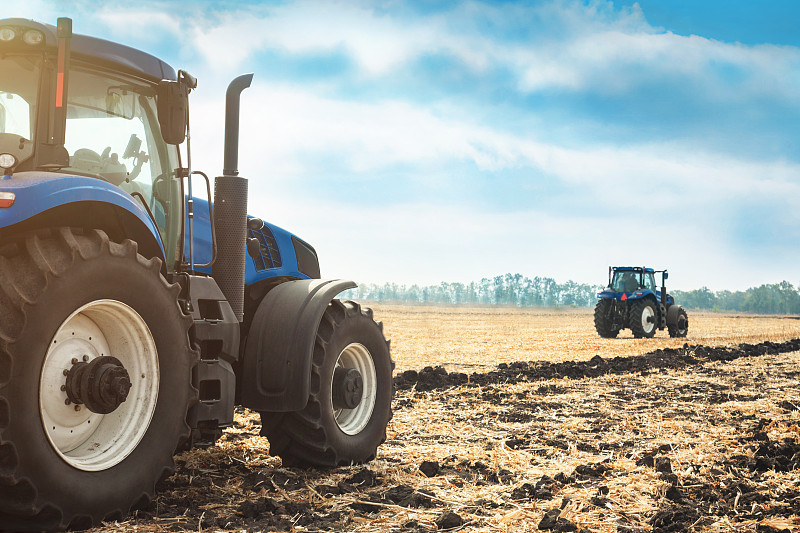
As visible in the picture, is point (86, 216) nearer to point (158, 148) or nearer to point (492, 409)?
point (158, 148)

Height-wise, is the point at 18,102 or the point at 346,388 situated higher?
the point at 18,102

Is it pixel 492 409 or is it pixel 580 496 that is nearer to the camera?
pixel 580 496

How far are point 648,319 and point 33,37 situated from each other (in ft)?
75.1

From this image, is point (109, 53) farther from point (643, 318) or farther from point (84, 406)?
point (643, 318)

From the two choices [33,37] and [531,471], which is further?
Result: [531,471]

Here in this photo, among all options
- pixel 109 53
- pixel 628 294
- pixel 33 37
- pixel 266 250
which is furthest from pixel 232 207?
pixel 628 294

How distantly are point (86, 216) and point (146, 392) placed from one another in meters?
1.07

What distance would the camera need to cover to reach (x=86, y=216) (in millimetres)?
4148

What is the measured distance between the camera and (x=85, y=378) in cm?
379

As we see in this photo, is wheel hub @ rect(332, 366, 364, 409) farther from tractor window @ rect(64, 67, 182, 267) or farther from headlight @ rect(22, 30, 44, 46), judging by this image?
headlight @ rect(22, 30, 44, 46)

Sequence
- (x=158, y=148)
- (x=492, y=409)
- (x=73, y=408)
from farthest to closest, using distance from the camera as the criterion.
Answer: (x=492, y=409) → (x=158, y=148) → (x=73, y=408)

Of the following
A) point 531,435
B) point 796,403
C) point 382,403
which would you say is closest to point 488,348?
point 796,403

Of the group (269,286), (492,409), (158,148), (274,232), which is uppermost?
(158,148)

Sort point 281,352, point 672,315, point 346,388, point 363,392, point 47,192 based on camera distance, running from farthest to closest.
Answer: point 672,315 < point 363,392 < point 346,388 < point 281,352 < point 47,192
